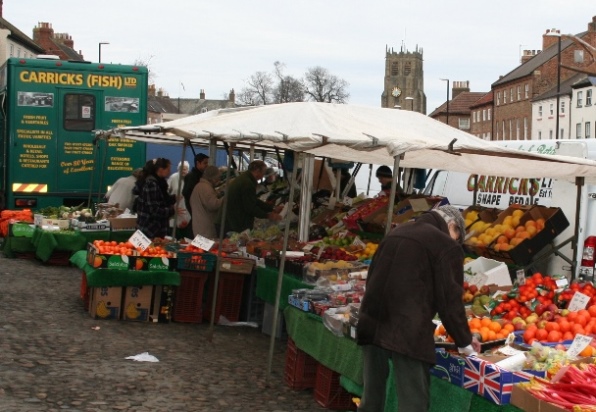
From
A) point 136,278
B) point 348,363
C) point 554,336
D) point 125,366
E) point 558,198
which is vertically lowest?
point 125,366

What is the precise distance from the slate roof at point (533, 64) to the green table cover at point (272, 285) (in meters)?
65.5

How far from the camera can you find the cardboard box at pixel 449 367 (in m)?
5.49

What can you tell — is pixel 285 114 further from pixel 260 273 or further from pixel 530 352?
pixel 530 352

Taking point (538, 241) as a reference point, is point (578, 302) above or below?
below

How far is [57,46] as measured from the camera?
6994cm

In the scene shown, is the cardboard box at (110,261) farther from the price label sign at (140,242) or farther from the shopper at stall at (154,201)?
the shopper at stall at (154,201)

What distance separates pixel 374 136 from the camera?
23.9 feet

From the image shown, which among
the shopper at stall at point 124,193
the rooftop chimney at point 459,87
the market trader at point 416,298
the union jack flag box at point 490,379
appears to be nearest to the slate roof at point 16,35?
the shopper at stall at point 124,193

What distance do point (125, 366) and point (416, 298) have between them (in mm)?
3918

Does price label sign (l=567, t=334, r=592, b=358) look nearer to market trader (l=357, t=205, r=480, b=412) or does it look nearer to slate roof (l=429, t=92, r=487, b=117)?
market trader (l=357, t=205, r=480, b=412)

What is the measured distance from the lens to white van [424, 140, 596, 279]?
952 cm

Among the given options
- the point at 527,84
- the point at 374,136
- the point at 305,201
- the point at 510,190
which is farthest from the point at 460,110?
the point at 374,136

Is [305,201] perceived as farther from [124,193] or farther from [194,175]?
[124,193]

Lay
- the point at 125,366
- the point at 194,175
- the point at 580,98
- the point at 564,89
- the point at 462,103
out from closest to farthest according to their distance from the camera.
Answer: the point at 125,366 → the point at 194,175 → the point at 580,98 → the point at 564,89 → the point at 462,103
